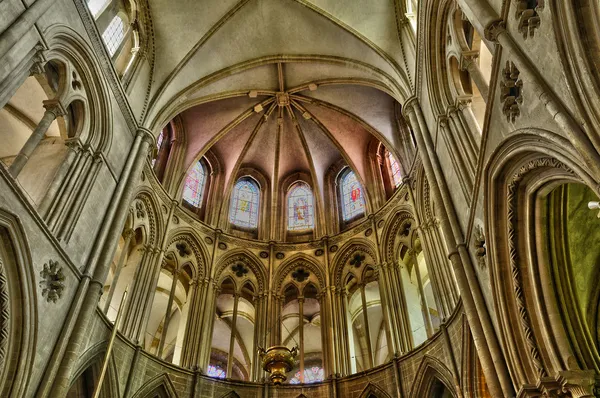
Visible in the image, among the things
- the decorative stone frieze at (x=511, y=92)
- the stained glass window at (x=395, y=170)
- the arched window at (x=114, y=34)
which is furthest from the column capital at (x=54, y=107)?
the stained glass window at (x=395, y=170)

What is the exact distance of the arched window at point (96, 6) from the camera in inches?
524

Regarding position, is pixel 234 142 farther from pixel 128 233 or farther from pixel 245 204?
pixel 128 233

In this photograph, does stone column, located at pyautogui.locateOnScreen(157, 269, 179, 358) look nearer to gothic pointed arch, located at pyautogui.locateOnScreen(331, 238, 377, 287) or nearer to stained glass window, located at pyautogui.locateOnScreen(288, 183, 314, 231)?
gothic pointed arch, located at pyautogui.locateOnScreen(331, 238, 377, 287)

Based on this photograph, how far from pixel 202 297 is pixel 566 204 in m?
11.6

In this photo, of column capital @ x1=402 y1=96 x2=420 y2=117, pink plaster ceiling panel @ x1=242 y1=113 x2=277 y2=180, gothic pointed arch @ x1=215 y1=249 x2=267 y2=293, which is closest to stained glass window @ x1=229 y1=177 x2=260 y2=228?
pink plaster ceiling panel @ x1=242 y1=113 x2=277 y2=180

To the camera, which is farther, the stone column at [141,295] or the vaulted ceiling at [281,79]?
the vaulted ceiling at [281,79]

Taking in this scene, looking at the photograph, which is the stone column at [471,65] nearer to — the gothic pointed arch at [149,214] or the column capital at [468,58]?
the column capital at [468,58]

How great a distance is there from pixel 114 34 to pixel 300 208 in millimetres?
9778

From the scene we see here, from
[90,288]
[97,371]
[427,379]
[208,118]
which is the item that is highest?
[208,118]

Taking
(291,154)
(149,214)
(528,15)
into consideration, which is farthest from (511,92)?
(291,154)

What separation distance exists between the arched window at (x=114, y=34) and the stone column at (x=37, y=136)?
11.9 ft

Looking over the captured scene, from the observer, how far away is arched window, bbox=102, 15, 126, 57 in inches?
560

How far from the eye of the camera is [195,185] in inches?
787

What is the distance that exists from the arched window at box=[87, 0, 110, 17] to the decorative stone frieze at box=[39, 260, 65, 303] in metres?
7.19
